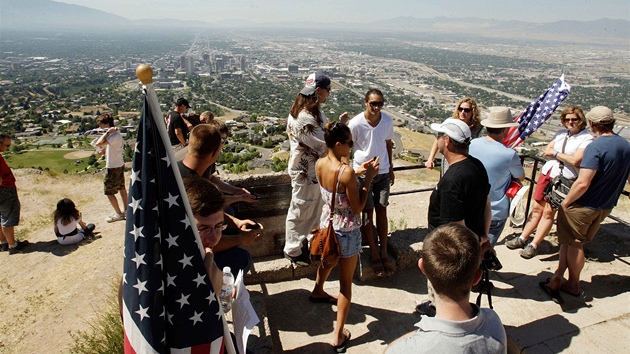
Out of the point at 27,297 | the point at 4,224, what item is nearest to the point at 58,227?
the point at 4,224

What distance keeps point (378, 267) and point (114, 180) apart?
16.9ft

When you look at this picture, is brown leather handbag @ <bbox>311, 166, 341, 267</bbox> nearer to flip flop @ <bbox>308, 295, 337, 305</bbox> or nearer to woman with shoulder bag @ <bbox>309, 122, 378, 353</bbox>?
woman with shoulder bag @ <bbox>309, 122, 378, 353</bbox>

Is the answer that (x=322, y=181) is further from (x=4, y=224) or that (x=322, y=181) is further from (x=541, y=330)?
(x=4, y=224)

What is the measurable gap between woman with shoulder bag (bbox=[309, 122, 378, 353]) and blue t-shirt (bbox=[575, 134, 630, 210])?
2.04m

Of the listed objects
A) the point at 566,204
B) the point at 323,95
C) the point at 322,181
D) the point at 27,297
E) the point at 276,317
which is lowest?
the point at 27,297

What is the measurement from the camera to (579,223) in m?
3.85

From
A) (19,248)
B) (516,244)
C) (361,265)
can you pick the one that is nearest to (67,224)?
(19,248)

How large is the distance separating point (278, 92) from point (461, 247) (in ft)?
270

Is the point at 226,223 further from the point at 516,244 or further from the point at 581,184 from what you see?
the point at 516,244

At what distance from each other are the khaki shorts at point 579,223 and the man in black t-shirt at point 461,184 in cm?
137

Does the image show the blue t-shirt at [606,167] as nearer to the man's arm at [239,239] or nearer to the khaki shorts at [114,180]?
the man's arm at [239,239]

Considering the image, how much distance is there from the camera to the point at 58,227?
277 inches

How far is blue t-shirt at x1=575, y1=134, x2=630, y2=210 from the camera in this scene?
3604mm

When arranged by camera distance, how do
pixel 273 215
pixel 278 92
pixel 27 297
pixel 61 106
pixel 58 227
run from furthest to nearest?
1. pixel 278 92
2. pixel 61 106
3. pixel 58 227
4. pixel 27 297
5. pixel 273 215
